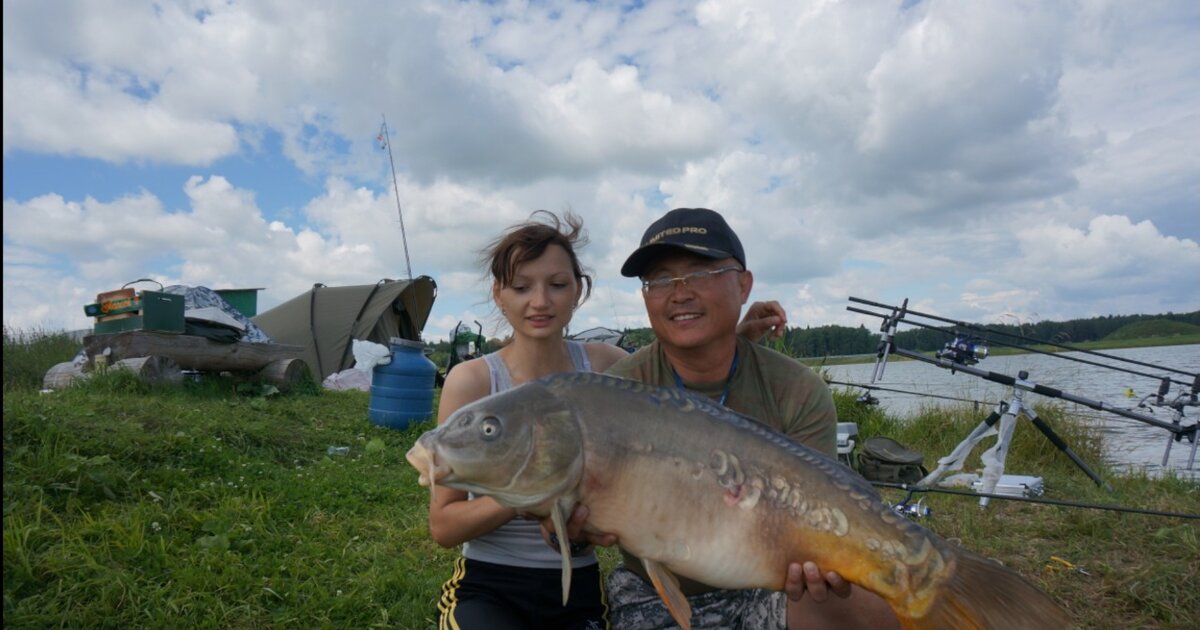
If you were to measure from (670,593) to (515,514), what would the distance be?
2.35 ft

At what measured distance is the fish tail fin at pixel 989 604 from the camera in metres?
2.07

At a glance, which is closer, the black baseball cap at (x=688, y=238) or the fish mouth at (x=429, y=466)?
the fish mouth at (x=429, y=466)

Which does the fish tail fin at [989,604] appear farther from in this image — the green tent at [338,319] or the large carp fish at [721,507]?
the green tent at [338,319]

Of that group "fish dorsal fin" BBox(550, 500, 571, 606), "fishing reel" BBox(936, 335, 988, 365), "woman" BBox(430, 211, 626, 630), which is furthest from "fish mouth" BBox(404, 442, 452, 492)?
"fishing reel" BBox(936, 335, 988, 365)

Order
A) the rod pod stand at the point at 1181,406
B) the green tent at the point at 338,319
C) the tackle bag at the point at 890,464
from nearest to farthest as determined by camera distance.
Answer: the rod pod stand at the point at 1181,406
the tackle bag at the point at 890,464
the green tent at the point at 338,319

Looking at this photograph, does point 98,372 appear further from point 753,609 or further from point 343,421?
point 753,609

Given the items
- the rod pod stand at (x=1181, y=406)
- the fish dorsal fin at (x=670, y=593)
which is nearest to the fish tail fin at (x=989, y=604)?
the fish dorsal fin at (x=670, y=593)

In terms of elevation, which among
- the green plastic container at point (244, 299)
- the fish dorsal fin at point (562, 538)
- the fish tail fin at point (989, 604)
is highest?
the green plastic container at point (244, 299)

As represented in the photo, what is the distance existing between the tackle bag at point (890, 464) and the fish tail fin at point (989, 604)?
16.8 ft

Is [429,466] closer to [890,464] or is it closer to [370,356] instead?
[890,464]

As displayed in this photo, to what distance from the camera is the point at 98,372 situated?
7.46 m

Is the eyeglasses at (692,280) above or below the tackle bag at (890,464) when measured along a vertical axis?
above

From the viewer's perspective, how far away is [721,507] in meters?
2.11

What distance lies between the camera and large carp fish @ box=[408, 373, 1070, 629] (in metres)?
2.05
